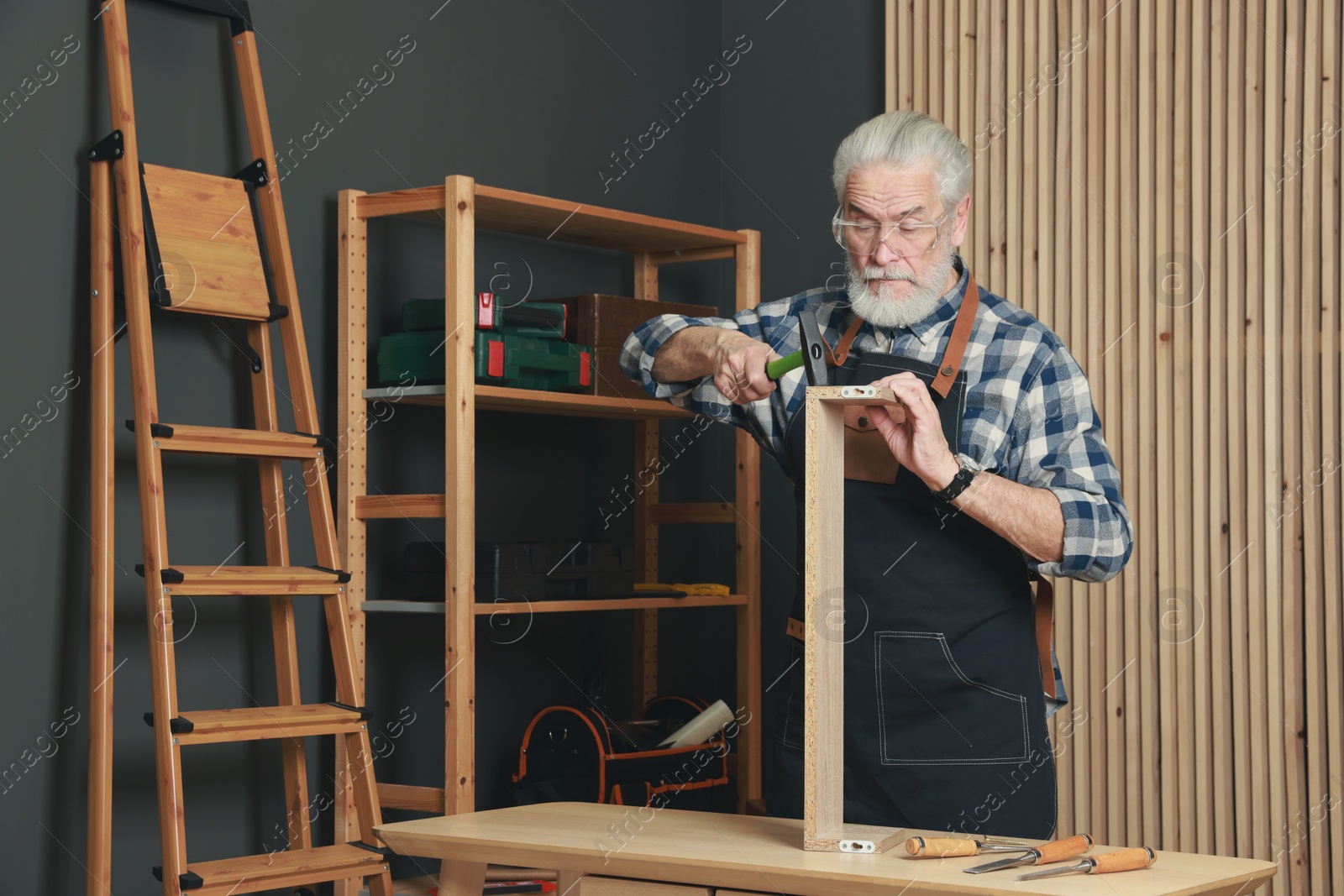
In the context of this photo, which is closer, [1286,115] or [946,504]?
[946,504]

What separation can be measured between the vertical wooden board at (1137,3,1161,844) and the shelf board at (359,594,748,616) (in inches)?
43.9

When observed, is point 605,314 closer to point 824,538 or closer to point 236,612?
point 236,612

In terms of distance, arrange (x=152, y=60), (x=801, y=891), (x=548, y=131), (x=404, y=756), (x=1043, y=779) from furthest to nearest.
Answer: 1. (x=548, y=131)
2. (x=404, y=756)
3. (x=152, y=60)
4. (x=1043, y=779)
5. (x=801, y=891)

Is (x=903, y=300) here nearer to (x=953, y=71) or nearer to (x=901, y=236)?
(x=901, y=236)

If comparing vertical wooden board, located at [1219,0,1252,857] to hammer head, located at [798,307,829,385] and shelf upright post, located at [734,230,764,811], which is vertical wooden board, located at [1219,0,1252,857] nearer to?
shelf upright post, located at [734,230,764,811]

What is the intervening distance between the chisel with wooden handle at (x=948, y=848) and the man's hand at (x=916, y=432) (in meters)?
0.51

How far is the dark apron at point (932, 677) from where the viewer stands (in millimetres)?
1917

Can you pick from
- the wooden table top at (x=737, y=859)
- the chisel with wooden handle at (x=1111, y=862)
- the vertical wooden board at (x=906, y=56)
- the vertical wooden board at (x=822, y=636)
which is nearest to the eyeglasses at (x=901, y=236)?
the vertical wooden board at (x=822, y=636)

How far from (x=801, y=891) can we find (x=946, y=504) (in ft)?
2.49

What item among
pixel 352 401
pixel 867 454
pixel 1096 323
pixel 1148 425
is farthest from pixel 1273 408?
pixel 352 401

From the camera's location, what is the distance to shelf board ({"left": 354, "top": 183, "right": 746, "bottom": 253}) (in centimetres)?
325

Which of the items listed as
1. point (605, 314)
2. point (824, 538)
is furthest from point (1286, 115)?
point (824, 538)

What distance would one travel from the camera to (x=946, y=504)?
2.00 m

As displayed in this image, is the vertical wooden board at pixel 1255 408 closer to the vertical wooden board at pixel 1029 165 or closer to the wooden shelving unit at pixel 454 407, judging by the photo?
the vertical wooden board at pixel 1029 165
